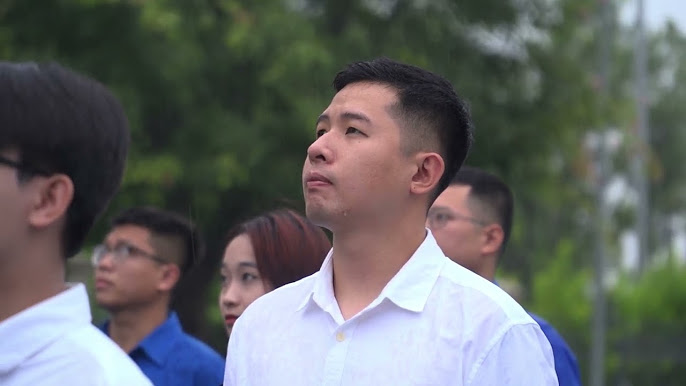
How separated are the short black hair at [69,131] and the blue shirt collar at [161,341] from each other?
2.69m

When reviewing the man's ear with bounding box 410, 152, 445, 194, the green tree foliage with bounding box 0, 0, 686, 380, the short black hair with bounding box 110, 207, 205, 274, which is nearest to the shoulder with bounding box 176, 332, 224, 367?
the short black hair with bounding box 110, 207, 205, 274

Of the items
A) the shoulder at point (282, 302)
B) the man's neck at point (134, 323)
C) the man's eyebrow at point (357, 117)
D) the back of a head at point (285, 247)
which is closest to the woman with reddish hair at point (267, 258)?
the back of a head at point (285, 247)

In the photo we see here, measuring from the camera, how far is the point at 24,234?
2266 mm

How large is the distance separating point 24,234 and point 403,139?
3.91 feet

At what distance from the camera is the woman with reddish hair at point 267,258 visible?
14.7 feet

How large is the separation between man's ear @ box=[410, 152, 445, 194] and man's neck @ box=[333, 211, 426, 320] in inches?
4.6

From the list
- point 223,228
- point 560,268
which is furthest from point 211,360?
point 560,268

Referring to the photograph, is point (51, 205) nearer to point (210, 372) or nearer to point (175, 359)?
point (210, 372)

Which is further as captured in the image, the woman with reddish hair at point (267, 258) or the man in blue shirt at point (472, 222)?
the man in blue shirt at point (472, 222)

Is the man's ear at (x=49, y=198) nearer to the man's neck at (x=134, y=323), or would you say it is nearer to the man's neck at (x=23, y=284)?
the man's neck at (x=23, y=284)

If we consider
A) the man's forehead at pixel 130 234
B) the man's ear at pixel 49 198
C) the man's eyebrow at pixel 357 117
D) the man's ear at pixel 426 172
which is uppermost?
the man's eyebrow at pixel 357 117

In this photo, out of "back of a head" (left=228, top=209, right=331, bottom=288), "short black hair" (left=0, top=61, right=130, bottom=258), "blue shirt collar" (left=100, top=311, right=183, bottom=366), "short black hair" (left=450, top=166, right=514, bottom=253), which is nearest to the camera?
"short black hair" (left=0, top=61, right=130, bottom=258)

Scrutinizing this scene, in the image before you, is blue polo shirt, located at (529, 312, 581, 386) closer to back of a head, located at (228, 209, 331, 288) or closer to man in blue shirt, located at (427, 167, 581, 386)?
man in blue shirt, located at (427, 167, 581, 386)

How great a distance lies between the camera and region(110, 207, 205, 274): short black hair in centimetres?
566
